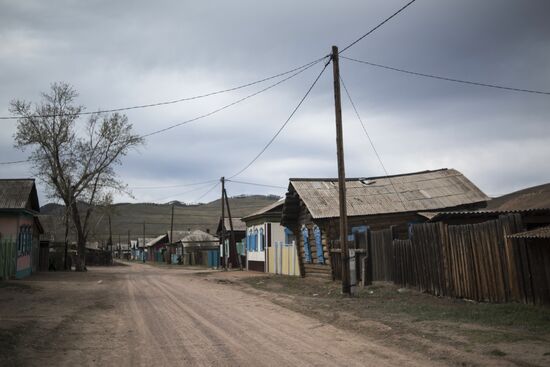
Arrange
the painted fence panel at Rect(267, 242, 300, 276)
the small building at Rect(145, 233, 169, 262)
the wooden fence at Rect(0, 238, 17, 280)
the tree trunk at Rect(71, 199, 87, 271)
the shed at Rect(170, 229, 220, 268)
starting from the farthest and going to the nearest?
the small building at Rect(145, 233, 169, 262), the shed at Rect(170, 229, 220, 268), the tree trunk at Rect(71, 199, 87, 271), the painted fence panel at Rect(267, 242, 300, 276), the wooden fence at Rect(0, 238, 17, 280)

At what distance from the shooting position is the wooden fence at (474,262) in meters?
10.9

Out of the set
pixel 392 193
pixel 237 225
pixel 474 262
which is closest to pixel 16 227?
pixel 392 193

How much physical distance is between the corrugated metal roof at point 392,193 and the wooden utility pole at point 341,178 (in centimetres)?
593

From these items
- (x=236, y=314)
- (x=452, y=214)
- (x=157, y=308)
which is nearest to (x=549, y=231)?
(x=452, y=214)

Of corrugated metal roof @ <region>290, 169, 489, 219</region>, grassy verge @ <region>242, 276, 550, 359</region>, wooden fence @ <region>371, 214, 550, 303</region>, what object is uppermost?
corrugated metal roof @ <region>290, 169, 489, 219</region>

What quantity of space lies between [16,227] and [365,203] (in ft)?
63.7

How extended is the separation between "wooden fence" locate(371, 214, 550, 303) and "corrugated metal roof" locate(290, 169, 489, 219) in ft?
20.5

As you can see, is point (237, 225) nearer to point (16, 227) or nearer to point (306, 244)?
point (306, 244)

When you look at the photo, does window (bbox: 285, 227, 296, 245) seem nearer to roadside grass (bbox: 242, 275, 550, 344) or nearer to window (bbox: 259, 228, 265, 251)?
window (bbox: 259, 228, 265, 251)

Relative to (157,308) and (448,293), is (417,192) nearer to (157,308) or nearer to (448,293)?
(448,293)

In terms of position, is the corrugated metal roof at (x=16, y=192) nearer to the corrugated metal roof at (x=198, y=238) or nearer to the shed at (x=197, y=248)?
the shed at (x=197, y=248)

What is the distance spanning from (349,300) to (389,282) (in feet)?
9.77

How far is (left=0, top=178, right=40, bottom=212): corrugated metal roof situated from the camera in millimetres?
26953

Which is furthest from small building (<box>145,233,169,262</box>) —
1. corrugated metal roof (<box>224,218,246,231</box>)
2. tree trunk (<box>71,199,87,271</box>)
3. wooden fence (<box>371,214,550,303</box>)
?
wooden fence (<box>371,214,550,303</box>)
